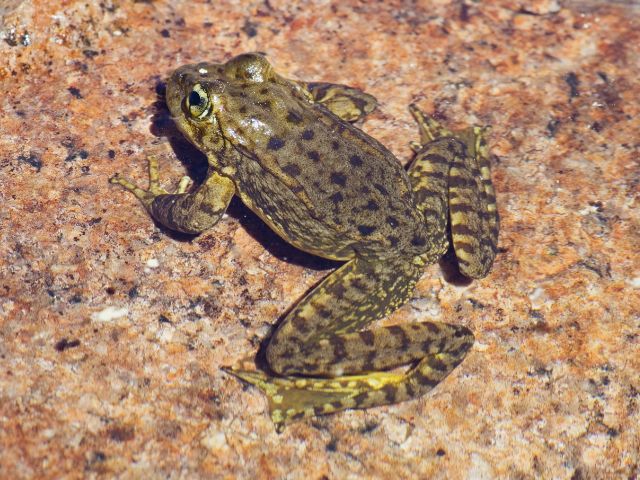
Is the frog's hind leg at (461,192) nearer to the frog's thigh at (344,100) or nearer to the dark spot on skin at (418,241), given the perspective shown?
the dark spot on skin at (418,241)

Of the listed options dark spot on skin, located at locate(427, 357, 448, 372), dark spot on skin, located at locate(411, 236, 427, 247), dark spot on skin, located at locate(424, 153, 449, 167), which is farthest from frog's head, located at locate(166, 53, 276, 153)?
dark spot on skin, located at locate(427, 357, 448, 372)

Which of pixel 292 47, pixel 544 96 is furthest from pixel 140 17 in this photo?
pixel 544 96

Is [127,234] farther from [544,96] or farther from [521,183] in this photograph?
[544,96]

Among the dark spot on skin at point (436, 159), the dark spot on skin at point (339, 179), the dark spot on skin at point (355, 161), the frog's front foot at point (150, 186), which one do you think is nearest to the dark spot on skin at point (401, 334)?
the dark spot on skin at point (339, 179)

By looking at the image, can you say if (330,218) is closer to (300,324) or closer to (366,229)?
(366,229)

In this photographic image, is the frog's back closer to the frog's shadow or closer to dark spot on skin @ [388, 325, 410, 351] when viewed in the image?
the frog's shadow
